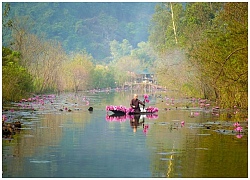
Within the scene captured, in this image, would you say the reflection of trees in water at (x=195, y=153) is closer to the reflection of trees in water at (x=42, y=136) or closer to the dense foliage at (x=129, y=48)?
the dense foliage at (x=129, y=48)


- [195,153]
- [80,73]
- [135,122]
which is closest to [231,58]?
[135,122]

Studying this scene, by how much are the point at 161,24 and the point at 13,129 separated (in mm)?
62060

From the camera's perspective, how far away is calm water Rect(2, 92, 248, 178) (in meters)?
13.5

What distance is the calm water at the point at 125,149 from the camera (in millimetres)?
13453

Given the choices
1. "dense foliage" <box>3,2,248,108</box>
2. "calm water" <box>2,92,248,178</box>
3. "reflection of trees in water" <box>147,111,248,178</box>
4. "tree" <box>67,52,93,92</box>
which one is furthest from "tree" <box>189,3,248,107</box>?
"tree" <box>67,52,93,92</box>

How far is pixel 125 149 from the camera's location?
16656 mm

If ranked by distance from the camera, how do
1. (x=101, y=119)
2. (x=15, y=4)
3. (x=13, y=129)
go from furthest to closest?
(x=15, y=4), (x=101, y=119), (x=13, y=129)

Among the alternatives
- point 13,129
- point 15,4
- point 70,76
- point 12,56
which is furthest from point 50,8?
point 13,129

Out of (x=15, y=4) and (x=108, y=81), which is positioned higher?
(x=15, y=4)

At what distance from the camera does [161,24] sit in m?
81.2

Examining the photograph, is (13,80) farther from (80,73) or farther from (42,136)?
(80,73)

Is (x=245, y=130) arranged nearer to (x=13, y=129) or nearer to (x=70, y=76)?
(x=13, y=129)

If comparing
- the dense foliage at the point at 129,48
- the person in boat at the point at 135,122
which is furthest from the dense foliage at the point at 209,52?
the person in boat at the point at 135,122

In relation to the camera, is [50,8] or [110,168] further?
[50,8]
